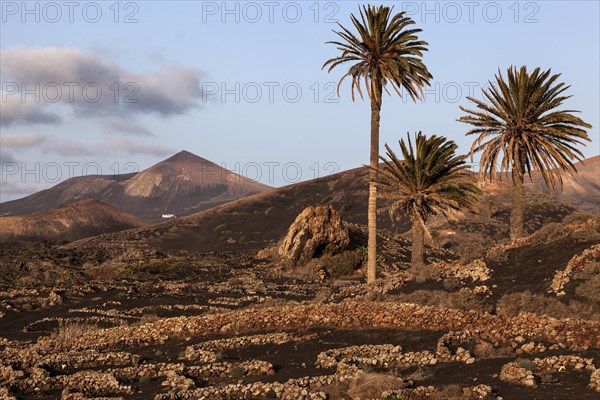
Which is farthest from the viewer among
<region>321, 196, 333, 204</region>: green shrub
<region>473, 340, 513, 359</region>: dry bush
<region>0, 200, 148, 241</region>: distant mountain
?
<region>0, 200, 148, 241</region>: distant mountain

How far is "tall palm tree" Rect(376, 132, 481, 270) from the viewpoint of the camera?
3666 centimetres

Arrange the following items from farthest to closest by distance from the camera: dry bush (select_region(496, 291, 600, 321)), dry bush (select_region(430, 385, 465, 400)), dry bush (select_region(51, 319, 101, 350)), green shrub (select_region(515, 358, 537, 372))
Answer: dry bush (select_region(51, 319, 101, 350))
dry bush (select_region(496, 291, 600, 321))
green shrub (select_region(515, 358, 537, 372))
dry bush (select_region(430, 385, 465, 400))

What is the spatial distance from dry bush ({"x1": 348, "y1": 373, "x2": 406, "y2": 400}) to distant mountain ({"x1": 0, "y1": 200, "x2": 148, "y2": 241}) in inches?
4566

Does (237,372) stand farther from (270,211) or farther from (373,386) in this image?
(270,211)

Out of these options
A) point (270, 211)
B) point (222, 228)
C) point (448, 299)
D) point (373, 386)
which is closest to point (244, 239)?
point (222, 228)

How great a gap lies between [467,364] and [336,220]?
40.1 meters

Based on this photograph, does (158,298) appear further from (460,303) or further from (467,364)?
(467,364)

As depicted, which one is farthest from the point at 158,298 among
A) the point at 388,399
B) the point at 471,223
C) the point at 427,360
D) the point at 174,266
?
the point at 471,223

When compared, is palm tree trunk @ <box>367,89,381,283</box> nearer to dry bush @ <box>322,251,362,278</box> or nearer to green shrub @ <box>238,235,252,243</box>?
dry bush @ <box>322,251,362,278</box>

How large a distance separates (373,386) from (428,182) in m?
22.3

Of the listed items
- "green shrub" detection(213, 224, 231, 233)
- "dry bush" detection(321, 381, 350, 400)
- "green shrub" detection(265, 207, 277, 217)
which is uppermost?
"green shrub" detection(265, 207, 277, 217)

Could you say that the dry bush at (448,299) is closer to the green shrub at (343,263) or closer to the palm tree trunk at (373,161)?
the palm tree trunk at (373,161)

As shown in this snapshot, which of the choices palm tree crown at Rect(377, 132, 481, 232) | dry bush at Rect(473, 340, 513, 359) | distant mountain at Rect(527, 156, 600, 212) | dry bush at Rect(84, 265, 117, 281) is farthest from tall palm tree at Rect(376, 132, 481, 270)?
distant mountain at Rect(527, 156, 600, 212)

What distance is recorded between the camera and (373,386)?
53.4 feet
